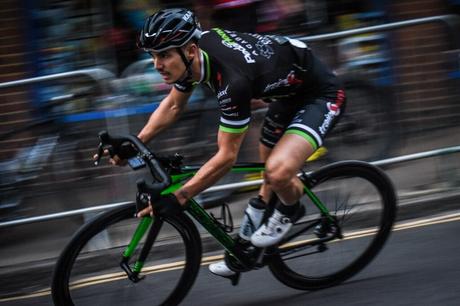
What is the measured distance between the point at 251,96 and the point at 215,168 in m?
0.43

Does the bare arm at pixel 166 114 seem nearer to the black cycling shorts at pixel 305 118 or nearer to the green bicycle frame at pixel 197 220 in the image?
the green bicycle frame at pixel 197 220

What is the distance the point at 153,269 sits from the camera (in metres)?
4.61

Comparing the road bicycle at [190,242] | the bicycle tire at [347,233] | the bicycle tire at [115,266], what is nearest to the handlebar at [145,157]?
the road bicycle at [190,242]

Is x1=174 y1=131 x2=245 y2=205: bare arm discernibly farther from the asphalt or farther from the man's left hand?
the asphalt

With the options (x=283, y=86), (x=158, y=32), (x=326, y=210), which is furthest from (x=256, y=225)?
(x=158, y=32)

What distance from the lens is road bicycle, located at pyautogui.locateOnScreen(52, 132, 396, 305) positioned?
4230mm

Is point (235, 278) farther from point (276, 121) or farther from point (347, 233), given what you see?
point (276, 121)

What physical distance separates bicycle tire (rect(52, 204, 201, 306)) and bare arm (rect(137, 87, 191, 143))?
1.78 feet

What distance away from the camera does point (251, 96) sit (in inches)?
163

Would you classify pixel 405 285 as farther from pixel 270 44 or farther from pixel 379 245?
pixel 270 44

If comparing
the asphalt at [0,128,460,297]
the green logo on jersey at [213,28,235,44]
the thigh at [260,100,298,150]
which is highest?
the green logo on jersey at [213,28,235,44]

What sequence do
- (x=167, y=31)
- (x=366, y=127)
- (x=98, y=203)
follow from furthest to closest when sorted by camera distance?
(x=366, y=127) → (x=98, y=203) → (x=167, y=31)

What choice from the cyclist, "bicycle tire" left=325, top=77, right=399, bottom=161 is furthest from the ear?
"bicycle tire" left=325, top=77, right=399, bottom=161


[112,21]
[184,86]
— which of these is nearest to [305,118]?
[184,86]
